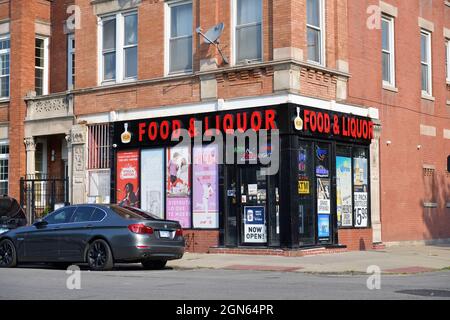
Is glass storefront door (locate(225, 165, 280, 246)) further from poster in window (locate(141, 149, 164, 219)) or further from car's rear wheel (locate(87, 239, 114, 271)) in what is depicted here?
car's rear wheel (locate(87, 239, 114, 271))

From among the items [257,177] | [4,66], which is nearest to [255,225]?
[257,177]

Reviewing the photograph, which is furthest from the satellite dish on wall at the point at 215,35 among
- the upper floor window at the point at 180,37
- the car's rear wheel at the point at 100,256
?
the car's rear wheel at the point at 100,256

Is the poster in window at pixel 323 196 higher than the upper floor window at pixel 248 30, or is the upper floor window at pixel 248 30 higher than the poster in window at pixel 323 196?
the upper floor window at pixel 248 30

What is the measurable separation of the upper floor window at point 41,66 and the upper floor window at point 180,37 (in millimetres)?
7157

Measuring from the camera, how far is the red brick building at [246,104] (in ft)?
68.0

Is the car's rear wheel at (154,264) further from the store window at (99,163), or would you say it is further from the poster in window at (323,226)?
the store window at (99,163)

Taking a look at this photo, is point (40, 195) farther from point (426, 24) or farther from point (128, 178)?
point (426, 24)

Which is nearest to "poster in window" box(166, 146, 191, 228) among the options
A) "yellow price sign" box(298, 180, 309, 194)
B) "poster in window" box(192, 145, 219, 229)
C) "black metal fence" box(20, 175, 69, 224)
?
"poster in window" box(192, 145, 219, 229)

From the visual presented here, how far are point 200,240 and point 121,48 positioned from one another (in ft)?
22.9

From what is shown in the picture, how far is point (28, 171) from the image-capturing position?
87.7ft

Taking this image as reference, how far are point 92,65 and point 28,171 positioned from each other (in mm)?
4783

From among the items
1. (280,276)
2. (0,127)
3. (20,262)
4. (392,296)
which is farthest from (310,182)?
(0,127)

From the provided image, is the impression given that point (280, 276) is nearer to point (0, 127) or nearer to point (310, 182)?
point (310, 182)

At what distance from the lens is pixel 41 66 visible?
2827 cm
